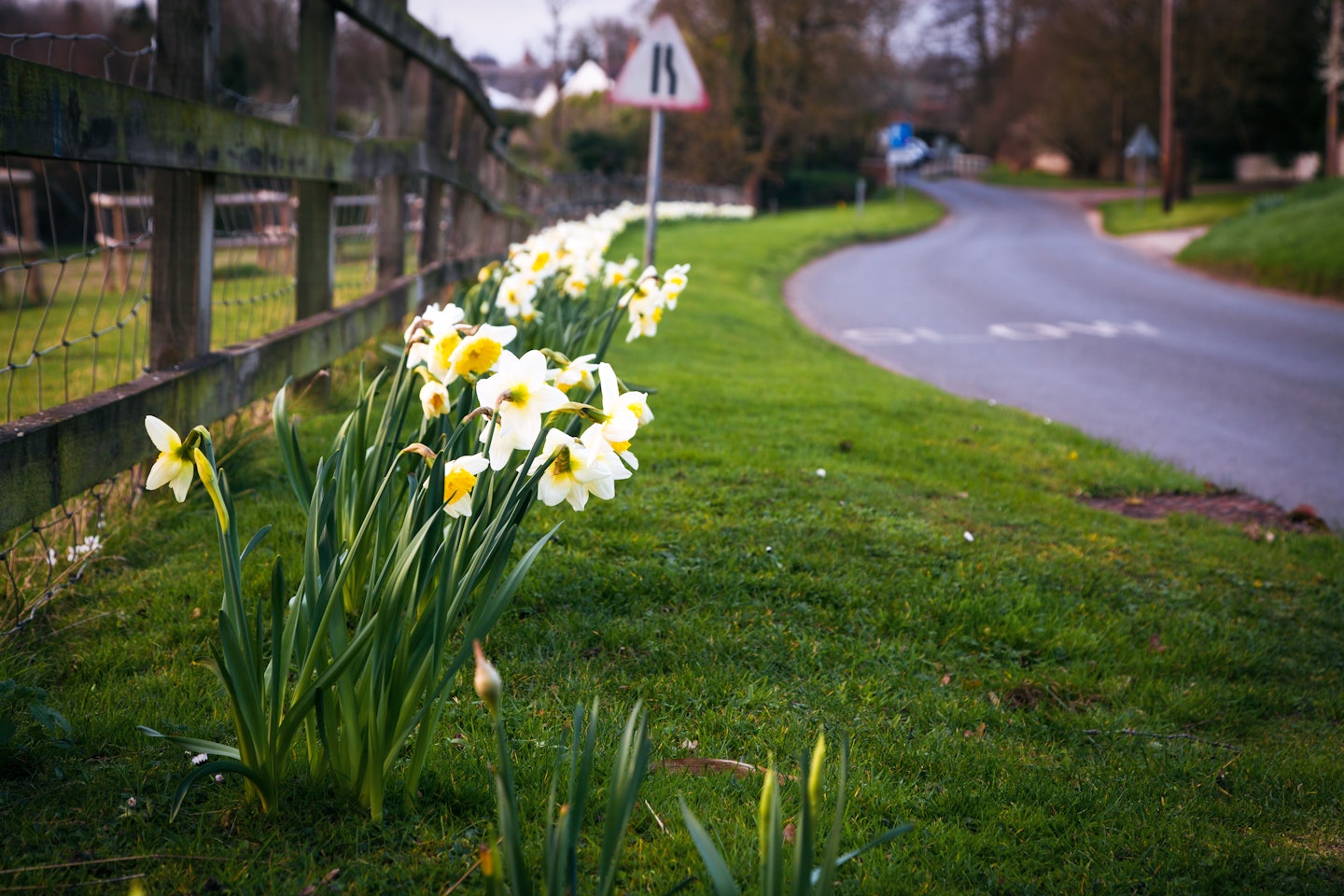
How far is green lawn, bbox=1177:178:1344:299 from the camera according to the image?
50.7ft

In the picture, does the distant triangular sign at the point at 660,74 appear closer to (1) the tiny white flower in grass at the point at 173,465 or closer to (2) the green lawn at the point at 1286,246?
(1) the tiny white flower in grass at the point at 173,465

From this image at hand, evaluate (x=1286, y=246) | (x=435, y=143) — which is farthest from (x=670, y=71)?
(x=1286, y=246)

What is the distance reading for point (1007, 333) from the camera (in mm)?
11602

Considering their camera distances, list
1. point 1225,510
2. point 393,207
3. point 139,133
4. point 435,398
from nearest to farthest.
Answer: point 435,398, point 139,133, point 1225,510, point 393,207

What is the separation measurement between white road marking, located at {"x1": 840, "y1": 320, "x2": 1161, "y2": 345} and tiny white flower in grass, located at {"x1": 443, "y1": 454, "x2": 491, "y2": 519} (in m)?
9.51

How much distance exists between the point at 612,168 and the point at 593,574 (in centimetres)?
3846

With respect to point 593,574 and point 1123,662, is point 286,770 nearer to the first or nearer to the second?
point 593,574

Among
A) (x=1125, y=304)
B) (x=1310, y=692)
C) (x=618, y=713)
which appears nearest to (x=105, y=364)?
(x=618, y=713)

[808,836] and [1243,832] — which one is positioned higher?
[808,836]

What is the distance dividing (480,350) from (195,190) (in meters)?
Answer: 1.79

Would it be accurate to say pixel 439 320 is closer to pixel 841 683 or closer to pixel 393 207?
pixel 841 683

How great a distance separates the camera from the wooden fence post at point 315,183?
4297 millimetres

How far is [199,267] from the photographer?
333 cm

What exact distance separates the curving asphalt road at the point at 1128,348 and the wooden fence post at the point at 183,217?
4940 mm
